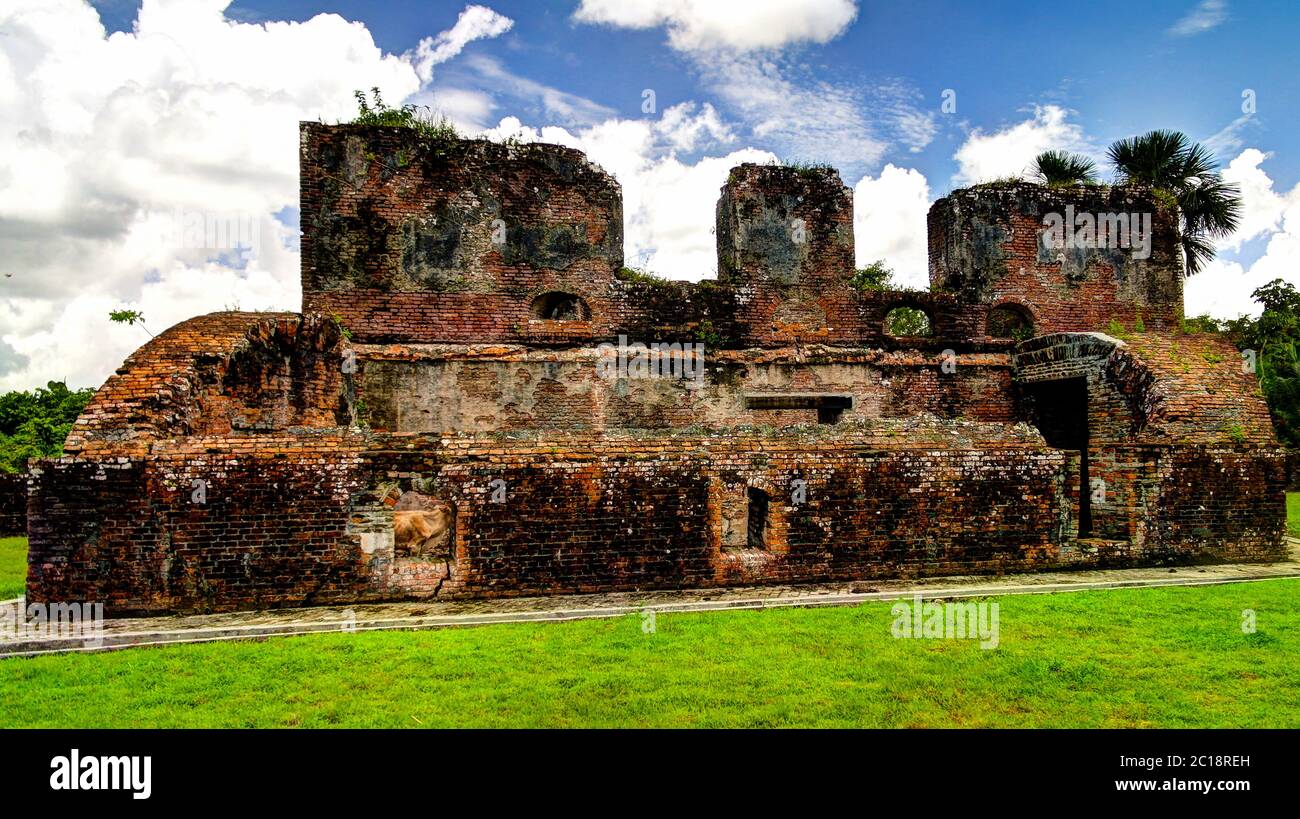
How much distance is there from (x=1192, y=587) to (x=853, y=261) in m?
8.36

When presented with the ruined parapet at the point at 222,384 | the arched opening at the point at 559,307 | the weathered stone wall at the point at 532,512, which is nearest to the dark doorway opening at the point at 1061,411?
the weathered stone wall at the point at 532,512

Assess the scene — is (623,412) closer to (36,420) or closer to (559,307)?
(559,307)

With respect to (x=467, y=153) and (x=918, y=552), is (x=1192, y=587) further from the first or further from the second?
(x=467, y=153)

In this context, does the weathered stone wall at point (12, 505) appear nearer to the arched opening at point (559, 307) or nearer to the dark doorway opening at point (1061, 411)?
the arched opening at point (559, 307)

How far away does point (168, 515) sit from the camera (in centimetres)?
820

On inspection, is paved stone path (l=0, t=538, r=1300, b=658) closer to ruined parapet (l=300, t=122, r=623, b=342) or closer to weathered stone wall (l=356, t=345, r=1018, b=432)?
weathered stone wall (l=356, t=345, r=1018, b=432)

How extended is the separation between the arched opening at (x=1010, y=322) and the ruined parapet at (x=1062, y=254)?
61 millimetres

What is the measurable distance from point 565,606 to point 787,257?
922 cm

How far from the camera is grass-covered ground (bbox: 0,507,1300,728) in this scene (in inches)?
208

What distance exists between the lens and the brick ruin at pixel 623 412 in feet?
27.7

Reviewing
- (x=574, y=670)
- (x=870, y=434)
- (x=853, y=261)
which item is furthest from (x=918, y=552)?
(x=853, y=261)

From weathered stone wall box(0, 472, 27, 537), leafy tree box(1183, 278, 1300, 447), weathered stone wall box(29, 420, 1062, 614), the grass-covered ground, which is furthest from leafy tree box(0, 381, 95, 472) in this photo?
leafy tree box(1183, 278, 1300, 447)

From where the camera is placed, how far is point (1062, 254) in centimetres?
1666

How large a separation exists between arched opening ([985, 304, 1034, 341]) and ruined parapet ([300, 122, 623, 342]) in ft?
25.8
